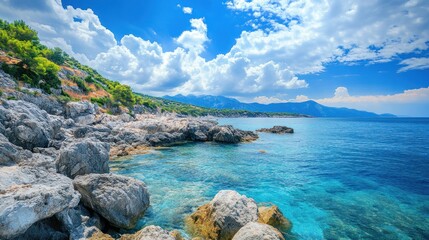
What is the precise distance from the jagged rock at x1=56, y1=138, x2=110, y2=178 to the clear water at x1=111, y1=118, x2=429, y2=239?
5643 millimetres

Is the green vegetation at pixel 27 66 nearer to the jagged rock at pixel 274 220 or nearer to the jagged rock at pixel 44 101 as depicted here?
the jagged rock at pixel 44 101

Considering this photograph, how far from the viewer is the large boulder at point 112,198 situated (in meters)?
14.1

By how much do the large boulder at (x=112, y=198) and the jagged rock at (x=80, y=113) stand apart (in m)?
43.7

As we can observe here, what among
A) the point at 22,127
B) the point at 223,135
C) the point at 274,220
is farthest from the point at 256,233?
the point at 223,135

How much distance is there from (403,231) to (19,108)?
129ft

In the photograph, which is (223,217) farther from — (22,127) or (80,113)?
(80,113)

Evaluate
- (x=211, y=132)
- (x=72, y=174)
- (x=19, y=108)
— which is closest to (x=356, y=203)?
(x=72, y=174)

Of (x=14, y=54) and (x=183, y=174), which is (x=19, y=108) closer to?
(x=183, y=174)

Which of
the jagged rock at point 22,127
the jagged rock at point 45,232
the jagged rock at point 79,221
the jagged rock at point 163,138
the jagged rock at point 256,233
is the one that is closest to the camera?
the jagged rock at point 45,232

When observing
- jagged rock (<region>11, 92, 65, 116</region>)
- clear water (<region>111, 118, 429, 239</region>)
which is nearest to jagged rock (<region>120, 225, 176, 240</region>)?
clear water (<region>111, 118, 429, 239</region>)

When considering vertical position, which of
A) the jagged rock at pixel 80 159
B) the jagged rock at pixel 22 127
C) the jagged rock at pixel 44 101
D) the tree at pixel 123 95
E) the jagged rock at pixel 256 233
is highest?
the tree at pixel 123 95

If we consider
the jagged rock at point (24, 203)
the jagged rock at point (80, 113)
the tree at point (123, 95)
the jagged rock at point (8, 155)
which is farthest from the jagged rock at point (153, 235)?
the tree at point (123, 95)

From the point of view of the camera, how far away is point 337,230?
53.0ft

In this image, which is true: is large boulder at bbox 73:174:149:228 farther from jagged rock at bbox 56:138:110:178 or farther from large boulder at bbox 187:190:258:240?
large boulder at bbox 187:190:258:240
